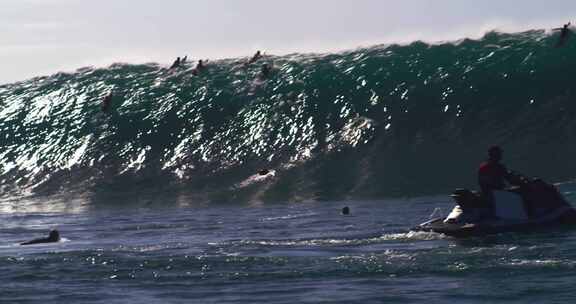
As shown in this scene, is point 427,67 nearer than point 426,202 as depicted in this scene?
No

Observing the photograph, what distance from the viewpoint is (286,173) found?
68125 mm

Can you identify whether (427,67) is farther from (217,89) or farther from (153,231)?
(153,231)

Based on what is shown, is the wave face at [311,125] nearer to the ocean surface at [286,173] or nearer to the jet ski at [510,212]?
the ocean surface at [286,173]

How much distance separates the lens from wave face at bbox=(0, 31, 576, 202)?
65188mm

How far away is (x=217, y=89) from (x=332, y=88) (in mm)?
8031

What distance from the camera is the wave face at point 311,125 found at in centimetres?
6519

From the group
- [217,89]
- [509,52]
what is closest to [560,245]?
[509,52]

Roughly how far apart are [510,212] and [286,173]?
107 feet

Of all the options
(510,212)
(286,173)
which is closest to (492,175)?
(510,212)

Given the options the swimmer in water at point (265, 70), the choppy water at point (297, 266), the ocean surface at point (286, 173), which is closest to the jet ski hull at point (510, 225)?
the choppy water at point (297, 266)

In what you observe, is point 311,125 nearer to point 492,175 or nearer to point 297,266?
point 492,175

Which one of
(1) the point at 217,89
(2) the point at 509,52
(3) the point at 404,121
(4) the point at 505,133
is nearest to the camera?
(4) the point at 505,133

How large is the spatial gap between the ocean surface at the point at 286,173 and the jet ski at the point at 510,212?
1.16 m

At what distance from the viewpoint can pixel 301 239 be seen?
126 feet
